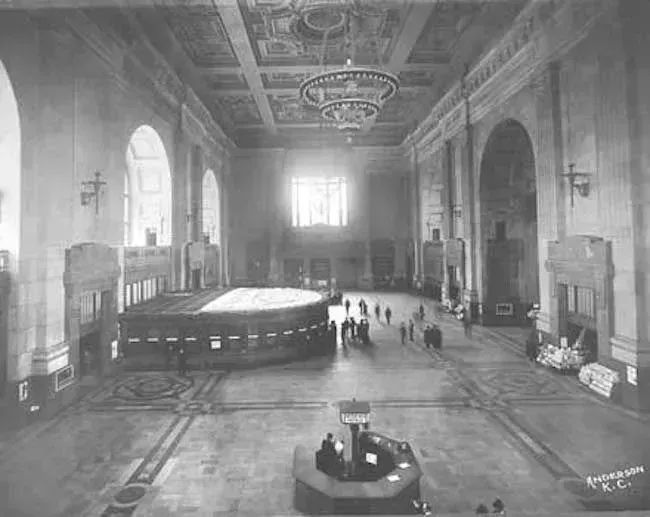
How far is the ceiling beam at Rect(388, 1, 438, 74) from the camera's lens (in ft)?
40.6

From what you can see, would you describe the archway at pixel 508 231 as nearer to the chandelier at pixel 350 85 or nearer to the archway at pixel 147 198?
the chandelier at pixel 350 85

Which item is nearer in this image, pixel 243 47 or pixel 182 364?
pixel 182 364

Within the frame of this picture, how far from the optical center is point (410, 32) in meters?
13.9

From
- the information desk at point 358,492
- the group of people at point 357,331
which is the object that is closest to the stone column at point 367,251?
the group of people at point 357,331

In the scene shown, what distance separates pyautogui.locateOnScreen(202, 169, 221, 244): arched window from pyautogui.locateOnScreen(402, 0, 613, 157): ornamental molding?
11265 millimetres

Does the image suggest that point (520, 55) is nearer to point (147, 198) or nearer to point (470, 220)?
point (470, 220)

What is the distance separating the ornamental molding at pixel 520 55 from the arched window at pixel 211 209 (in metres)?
11.3

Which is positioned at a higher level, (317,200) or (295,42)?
(295,42)

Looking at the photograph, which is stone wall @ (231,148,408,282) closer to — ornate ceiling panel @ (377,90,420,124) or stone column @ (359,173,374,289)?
stone column @ (359,173,374,289)

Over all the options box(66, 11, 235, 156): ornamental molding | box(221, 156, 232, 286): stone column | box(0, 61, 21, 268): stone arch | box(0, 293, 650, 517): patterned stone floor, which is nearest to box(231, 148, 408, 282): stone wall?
box(221, 156, 232, 286): stone column

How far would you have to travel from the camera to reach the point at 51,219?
8422 mm

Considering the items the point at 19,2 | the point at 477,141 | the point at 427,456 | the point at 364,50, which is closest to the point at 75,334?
the point at 19,2

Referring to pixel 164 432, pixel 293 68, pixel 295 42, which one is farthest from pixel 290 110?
pixel 164 432

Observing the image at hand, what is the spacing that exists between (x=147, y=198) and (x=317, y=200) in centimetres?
1338
